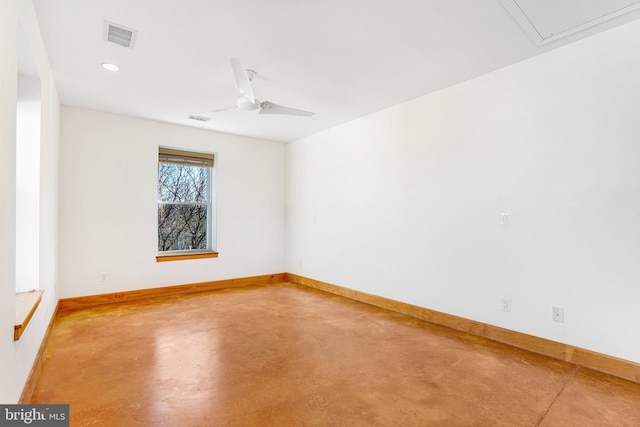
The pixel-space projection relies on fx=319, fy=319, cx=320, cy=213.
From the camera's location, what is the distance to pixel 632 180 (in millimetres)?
2381

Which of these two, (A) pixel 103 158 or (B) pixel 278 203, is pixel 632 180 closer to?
(B) pixel 278 203

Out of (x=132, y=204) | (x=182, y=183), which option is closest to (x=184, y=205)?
(x=182, y=183)

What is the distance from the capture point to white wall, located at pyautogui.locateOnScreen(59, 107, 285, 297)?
13.8ft

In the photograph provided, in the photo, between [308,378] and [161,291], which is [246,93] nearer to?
[308,378]

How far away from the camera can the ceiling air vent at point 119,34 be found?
95.4 inches

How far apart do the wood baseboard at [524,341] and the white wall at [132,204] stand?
250 centimetres

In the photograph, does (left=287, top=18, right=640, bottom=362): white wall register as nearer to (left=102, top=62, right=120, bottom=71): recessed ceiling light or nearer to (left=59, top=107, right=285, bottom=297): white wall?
(left=59, top=107, right=285, bottom=297): white wall

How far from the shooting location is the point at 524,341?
2.91 metres

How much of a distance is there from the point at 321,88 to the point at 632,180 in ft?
9.27

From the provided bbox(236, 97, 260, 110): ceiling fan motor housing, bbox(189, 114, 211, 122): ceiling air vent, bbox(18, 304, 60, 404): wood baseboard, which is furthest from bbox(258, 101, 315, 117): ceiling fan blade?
bbox(18, 304, 60, 404): wood baseboard

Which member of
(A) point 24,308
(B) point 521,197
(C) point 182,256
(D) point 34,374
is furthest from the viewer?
(C) point 182,256

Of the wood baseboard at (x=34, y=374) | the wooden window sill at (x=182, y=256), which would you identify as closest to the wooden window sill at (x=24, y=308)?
the wood baseboard at (x=34, y=374)

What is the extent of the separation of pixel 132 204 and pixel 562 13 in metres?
5.18

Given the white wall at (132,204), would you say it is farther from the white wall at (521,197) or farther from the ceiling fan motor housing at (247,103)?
the ceiling fan motor housing at (247,103)
